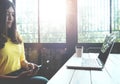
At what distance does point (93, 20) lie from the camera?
4285 millimetres

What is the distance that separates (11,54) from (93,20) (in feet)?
8.57

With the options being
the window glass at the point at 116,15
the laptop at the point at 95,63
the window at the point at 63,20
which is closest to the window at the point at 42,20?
the window at the point at 63,20

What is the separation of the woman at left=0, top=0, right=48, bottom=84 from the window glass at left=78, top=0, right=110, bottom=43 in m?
2.27

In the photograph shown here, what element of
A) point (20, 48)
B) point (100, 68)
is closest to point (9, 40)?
point (20, 48)

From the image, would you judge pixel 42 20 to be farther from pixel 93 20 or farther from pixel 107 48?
pixel 107 48

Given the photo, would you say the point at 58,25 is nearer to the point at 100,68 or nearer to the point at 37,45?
the point at 37,45

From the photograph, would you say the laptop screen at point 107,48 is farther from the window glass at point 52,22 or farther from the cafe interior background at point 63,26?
the window glass at point 52,22

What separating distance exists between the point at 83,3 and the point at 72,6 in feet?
0.80

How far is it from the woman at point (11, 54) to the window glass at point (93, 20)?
89.4 inches

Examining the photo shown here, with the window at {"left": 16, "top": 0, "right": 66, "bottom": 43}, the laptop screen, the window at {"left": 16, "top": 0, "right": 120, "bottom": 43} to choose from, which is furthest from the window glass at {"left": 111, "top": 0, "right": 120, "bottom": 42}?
the laptop screen

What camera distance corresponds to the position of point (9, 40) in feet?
6.89

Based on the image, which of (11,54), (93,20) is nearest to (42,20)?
(93,20)

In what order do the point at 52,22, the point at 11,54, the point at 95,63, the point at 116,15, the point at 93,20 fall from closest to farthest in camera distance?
the point at 95,63, the point at 11,54, the point at 116,15, the point at 93,20, the point at 52,22

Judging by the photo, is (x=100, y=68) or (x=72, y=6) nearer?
(x=100, y=68)
